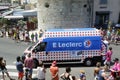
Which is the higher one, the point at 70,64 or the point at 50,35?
the point at 50,35

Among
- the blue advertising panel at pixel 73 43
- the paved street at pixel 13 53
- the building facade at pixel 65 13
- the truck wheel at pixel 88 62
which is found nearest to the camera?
the paved street at pixel 13 53

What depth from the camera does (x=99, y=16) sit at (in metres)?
50.0

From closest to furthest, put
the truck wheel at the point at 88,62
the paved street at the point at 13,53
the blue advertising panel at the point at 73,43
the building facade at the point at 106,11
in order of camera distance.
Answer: the paved street at the point at 13,53, the blue advertising panel at the point at 73,43, the truck wheel at the point at 88,62, the building facade at the point at 106,11

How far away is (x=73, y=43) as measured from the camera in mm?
24328

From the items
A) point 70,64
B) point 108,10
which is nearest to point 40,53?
point 70,64

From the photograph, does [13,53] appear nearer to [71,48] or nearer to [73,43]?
[71,48]

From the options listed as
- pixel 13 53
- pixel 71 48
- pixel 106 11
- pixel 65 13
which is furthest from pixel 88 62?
pixel 106 11

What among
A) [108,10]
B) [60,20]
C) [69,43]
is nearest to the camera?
[69,43]

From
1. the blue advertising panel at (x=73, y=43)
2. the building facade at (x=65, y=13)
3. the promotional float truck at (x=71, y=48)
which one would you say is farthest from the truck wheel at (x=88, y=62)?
the building facade at (x=65, y=13)

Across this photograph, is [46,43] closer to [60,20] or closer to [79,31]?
[79,31]

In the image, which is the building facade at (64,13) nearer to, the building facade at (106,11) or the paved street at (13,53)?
the building facade at (106,11)

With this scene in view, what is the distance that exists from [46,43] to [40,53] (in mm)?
780

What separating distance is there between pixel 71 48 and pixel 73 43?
14.3 inches

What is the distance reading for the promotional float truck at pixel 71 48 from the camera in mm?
24375
